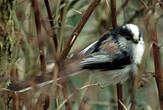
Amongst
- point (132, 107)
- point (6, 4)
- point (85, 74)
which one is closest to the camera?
point (6, 4)

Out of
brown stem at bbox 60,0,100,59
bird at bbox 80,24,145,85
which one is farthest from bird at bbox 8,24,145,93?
brown stem at bbox 60,0,100,59

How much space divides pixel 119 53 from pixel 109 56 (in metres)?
0.06

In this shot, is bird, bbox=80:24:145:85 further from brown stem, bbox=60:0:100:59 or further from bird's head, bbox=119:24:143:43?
brown stem, bbox=60:0:100:59

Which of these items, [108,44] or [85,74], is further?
[108,44]

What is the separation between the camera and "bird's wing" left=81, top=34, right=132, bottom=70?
2115mm

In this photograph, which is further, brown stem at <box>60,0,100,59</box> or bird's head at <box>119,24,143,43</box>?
bird's head at <box>119,24,143,43</box>

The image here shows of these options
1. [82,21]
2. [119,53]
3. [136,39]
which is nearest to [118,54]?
[119,53]

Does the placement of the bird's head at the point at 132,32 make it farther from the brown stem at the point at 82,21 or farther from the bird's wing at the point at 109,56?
the brown stem at the point at 82,21

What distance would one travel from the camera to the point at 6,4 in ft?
5.10

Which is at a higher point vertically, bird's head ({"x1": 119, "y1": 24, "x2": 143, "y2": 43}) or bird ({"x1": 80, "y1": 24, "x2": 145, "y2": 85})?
bird's head ({"x1": 119, "y1": 24, "x2": 143, "y2": 43})

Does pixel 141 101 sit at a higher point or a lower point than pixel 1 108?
lower

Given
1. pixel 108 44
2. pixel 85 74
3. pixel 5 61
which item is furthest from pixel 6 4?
pixel 108 44

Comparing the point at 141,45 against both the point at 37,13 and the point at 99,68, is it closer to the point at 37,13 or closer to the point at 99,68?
the point at 99,68

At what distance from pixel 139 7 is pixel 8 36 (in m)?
1.41
